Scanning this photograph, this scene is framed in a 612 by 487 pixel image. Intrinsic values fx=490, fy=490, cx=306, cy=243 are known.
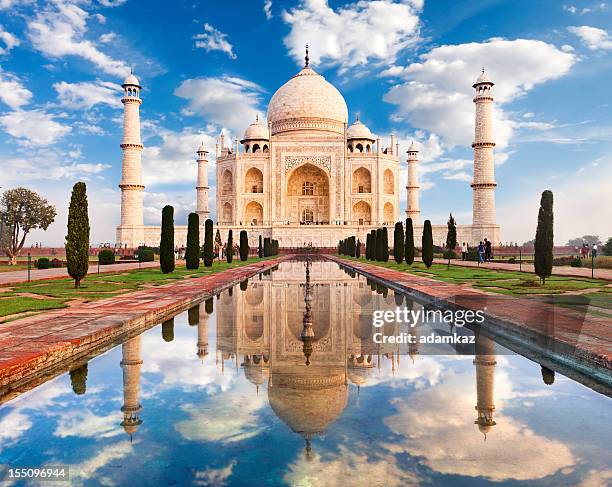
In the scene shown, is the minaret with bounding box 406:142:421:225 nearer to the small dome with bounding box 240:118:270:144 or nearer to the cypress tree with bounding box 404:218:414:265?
the small dome with bounding box 240:118:270:144

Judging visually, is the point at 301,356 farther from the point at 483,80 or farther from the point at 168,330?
the point at 483,80

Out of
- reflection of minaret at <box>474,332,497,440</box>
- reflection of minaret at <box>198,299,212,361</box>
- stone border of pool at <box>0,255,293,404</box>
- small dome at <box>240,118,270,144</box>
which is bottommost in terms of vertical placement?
reflection of minaret at <box>474,332,497,440</box>

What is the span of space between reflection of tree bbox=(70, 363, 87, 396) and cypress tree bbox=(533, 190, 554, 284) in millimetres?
8834

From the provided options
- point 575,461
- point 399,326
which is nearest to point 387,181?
point 399,326

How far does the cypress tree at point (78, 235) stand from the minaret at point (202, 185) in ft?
99.1

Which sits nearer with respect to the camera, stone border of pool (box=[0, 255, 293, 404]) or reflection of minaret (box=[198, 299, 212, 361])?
stone border of pool (box=[0, 255, 293, 404])

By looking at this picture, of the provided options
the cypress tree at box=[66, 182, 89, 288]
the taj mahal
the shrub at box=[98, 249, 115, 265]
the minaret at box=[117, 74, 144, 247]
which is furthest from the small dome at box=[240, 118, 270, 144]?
the cypress tree at box=[66, 182, 89, 288]

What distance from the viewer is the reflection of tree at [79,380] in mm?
2977

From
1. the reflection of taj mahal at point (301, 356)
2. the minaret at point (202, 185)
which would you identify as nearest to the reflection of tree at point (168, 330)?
the reflection of taj mahal at point (301, 356)

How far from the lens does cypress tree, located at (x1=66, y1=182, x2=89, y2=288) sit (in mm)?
9312

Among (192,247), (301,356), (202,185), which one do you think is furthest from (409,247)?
(202,185)

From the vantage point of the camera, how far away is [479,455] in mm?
2070

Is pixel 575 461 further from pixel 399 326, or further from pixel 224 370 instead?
pixel 399 326

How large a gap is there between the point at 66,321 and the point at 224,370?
2.29m
